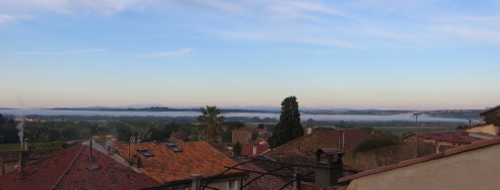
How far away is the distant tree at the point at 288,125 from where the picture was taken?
151 feet

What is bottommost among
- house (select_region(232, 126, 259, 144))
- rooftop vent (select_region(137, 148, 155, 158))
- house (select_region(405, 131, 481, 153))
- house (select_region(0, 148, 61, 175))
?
house (select_region(232, 126, 259, 144))

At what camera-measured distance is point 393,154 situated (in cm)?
2209

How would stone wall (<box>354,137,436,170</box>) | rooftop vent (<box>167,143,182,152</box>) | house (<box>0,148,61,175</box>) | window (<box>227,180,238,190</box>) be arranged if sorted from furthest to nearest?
house (<box>0,148,61,175</box>), rooftop vent (<box>167,143,182,152</box>), window (<box>227,180,238,190</box>), stone wall (<box>354,137,436,170</box>)

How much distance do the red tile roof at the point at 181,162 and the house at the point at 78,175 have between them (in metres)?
0.77

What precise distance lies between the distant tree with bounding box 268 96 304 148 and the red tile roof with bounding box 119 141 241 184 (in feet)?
70.5

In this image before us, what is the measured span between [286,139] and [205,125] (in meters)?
11.4

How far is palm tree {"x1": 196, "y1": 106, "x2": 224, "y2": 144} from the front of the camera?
5209 centimetres

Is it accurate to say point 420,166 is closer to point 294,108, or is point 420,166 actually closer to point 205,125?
point 294,108

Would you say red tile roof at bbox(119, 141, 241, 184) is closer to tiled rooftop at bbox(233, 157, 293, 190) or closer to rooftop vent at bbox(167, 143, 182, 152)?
rooftop vent at bbox(167, 143, 182, 152)

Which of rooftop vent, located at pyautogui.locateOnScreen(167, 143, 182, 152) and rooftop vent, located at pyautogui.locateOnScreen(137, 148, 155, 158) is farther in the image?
rooftop vent, located at pyautogui.locateOnScreen(167, 143, 182, 152)

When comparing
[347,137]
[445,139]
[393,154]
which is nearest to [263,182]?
[393,154]

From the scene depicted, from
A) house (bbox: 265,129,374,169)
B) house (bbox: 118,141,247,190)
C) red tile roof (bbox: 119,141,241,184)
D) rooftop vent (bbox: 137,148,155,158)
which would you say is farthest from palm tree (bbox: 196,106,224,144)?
rooftop vent (bbox: 137,148,155,158)

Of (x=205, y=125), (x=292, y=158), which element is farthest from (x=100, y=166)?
(x=205, y=125)

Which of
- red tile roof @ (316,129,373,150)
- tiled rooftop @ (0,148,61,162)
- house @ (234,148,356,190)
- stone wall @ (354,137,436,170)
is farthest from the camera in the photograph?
tiled rooftop @ (0,148,61,162)
